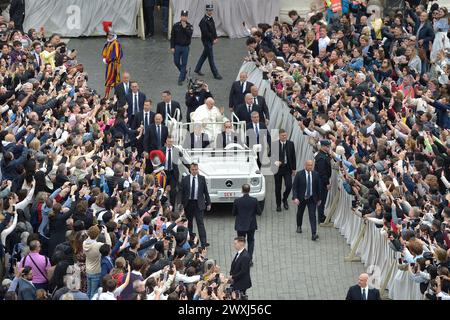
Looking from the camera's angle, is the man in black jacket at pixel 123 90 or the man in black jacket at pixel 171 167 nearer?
the man in black jacket at pixel 171 167

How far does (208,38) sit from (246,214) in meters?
10.1

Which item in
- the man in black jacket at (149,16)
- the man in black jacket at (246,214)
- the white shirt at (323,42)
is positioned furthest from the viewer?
the man in black jacket at (149,16)

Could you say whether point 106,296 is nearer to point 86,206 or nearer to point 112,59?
point 86,206

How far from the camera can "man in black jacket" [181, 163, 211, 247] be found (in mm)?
24688

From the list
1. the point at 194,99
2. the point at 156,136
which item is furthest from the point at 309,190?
the point at 194,99

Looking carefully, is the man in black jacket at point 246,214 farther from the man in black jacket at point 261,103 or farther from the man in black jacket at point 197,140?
the man in black jacket at point 261,103

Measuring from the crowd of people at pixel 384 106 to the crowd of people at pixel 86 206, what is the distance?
2769 mm

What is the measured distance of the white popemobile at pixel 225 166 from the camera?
26.0m

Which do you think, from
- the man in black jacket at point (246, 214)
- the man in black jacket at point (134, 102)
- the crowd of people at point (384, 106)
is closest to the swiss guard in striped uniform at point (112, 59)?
the man in black jacket at point (134, 102)

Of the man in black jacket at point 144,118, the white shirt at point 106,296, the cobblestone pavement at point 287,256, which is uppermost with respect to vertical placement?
the man in black jacket at point 144,118

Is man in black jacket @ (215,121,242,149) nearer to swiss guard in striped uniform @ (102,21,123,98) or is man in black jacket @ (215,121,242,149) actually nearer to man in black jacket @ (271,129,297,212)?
man in black jacket @ (271,129,297,212)

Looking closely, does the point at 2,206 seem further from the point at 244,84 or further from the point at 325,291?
the point at 244,84

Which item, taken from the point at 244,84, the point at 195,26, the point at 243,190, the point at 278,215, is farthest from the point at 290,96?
the point at 195,26

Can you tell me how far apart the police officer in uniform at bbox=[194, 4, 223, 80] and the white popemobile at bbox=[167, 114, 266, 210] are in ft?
18.8
